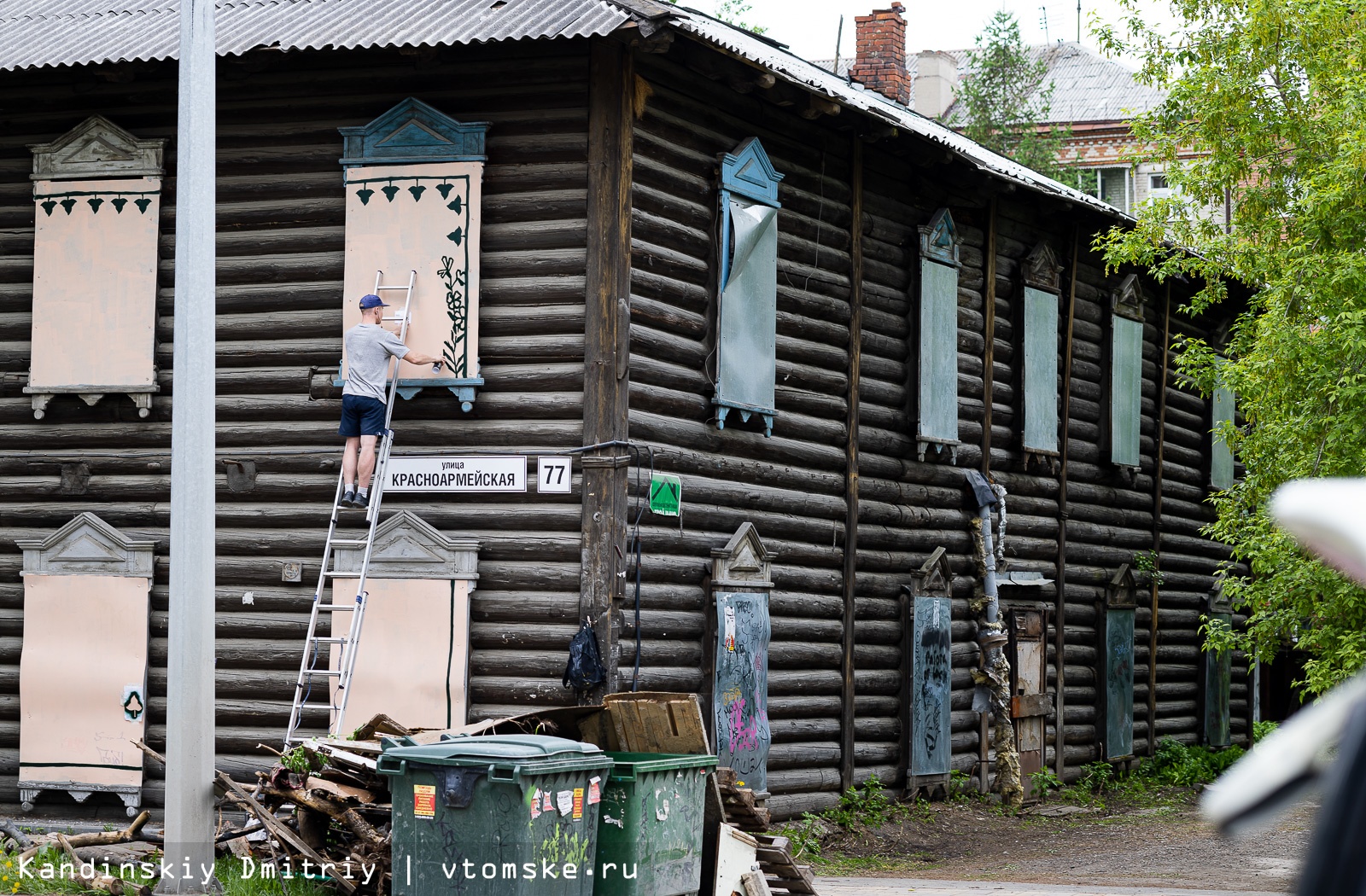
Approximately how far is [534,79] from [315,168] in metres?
2.02

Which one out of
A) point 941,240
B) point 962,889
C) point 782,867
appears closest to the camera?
point 782,867

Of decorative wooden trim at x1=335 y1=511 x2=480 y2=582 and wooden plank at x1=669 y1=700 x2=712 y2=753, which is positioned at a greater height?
decorative wooden trim at x1=335 y1=511 x2=480 y2=582

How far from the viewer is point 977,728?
1745 cm

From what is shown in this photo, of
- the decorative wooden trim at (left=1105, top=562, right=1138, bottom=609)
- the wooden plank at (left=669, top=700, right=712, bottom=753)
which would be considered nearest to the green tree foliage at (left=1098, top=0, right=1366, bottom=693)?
the decorative wooden trim at (left=1105, top=562, right=1138, bottom=609)

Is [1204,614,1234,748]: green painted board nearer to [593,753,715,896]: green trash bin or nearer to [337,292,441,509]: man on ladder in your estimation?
[337,292,441,509]: man on ladder

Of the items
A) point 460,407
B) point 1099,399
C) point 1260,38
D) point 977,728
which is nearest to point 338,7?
point 460,407

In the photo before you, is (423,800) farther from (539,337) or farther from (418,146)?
(418,146)

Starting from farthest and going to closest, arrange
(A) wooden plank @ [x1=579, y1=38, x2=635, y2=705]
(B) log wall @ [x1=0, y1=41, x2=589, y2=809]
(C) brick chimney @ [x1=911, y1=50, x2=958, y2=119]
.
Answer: (C) brick chimney @ [x1=911, y1=50, x2=958, y2=119] → (B) log wall @ [x1=0, y1=41, x2=589, y2=809] → (A) wooden plank @ [x1=579, y1=38, x2=635, y2=705]

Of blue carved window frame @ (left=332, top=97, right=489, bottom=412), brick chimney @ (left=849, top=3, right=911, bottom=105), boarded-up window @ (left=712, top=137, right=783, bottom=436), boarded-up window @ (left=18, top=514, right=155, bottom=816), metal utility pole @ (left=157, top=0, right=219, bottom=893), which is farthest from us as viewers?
brick chimney @ (left=849, top=3, right=911, bottom=105)

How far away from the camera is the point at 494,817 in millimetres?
8203

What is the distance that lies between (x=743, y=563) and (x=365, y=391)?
3535 millimetres

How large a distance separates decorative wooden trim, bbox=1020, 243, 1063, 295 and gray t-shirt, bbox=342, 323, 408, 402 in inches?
Result: 353

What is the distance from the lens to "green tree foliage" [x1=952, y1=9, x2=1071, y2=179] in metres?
39.5

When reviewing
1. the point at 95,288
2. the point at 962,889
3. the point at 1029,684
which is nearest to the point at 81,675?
the point at 95,288
